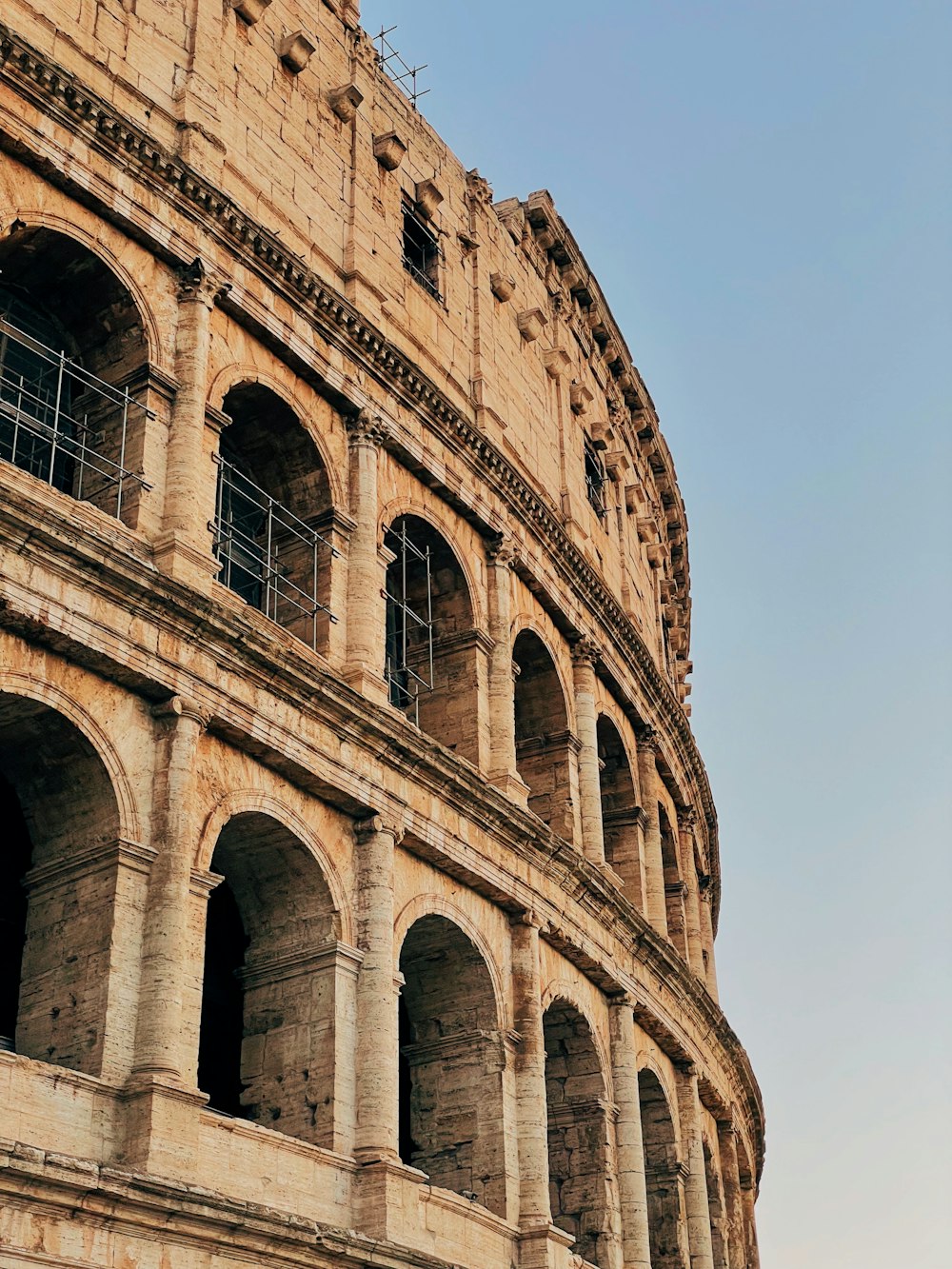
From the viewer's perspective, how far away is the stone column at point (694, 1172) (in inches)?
941

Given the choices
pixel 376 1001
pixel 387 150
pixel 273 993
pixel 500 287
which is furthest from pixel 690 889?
pixel 273 993

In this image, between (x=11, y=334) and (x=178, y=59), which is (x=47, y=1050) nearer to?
(x=11, y=334)

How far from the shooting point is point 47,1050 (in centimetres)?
1407

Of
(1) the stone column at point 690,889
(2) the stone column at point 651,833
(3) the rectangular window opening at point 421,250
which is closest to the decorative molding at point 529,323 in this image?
(3) the rectangular window opening at point 421,250

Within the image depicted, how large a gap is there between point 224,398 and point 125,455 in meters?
2.35

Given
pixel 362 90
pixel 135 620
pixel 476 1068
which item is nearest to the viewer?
pixel 135 620

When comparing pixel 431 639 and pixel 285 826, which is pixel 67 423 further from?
pixel 431 639

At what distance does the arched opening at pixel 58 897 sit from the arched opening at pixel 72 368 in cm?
255

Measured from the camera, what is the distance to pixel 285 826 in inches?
648

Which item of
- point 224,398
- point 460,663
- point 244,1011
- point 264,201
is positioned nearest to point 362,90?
point 264,201

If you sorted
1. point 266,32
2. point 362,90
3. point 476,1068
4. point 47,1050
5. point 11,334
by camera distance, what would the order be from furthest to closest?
1. point 362,90
2. point 266,32
3. point 476,1068
4. point 11,334
5. point 47,1050

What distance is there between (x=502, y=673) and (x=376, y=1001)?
18.6 ft

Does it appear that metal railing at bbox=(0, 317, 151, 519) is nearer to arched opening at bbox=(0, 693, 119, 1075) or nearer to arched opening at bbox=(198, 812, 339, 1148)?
arched opening at bbox=(0, 693, 119, 1075)

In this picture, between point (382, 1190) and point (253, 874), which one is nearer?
point (382, 1190)
